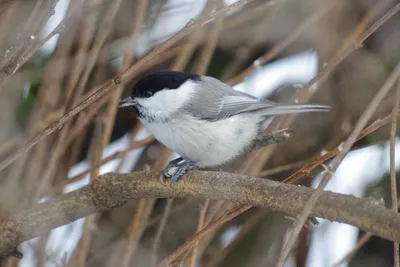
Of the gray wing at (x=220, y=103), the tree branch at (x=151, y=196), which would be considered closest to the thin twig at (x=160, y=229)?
the tree branch at (x=151, y=196)

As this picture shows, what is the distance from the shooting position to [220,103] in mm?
1647

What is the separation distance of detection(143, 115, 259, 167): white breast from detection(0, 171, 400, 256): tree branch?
8.5 inches

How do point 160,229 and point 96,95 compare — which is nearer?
point 96,95

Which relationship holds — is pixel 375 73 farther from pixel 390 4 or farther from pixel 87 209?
pixel 87 209

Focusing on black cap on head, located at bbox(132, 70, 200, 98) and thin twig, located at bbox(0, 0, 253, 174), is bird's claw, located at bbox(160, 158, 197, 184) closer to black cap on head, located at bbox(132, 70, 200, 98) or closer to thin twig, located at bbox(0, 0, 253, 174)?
black cap on head, located at bbox(132, 70, 200, 98)

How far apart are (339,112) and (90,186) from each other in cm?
101

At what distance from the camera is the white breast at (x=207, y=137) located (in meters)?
1.57

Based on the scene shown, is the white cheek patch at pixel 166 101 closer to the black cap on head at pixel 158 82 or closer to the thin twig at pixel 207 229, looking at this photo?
the black cap on head at pixel 158 82

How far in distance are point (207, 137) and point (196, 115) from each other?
2.6 inches

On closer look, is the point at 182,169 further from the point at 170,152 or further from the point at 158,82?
the point at 170,152

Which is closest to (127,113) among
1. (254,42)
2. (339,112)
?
(254,42)

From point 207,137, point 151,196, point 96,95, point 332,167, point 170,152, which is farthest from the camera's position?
point 170,152

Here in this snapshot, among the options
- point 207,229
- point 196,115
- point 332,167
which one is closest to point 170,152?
point 196,115

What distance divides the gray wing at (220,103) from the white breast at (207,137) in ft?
0.07
